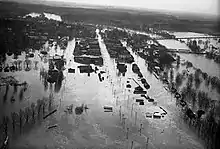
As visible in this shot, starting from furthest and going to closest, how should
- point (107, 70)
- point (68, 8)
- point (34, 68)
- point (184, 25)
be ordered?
1. point (68, 8)
2. point (184, 25)
3. point (107, 70)
4. point (34, 68)

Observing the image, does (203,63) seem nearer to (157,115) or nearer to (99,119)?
(157,115)

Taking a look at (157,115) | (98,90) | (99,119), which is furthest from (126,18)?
(99,119)

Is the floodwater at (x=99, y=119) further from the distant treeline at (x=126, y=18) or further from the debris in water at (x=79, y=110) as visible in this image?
the distant treeline at (x=126, y=18)

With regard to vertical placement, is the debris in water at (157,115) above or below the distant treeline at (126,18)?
below

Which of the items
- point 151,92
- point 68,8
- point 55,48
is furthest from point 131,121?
point 68,8

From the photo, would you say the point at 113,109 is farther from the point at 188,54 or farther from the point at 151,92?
the point at 188,54

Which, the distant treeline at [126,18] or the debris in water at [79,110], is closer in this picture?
the debris in water at [79,110]

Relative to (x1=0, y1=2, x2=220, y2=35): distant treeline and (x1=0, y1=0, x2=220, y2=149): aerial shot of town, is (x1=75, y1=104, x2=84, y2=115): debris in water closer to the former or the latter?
(x1=0, y1=0, x2=220, y2=149): aerial shot of town

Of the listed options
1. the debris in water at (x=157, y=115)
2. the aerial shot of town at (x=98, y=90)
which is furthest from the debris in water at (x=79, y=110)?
the debris in water at (x=157, y=115)
